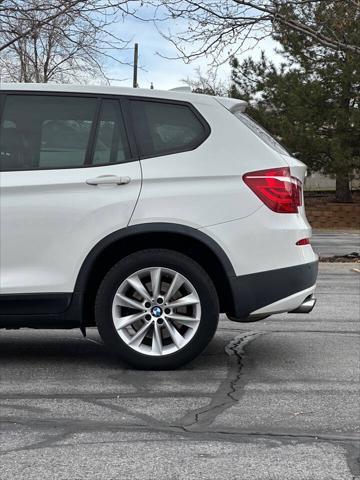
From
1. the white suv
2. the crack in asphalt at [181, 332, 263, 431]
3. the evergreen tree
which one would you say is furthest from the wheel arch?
the evergreen tree

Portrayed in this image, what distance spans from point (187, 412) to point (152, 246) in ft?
4.36

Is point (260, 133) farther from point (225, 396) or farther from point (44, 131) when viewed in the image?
point (225, 396)

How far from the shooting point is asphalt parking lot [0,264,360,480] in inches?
128

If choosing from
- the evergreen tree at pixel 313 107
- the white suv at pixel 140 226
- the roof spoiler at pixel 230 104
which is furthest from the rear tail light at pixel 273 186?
the evergreen tree at pixel 313 107

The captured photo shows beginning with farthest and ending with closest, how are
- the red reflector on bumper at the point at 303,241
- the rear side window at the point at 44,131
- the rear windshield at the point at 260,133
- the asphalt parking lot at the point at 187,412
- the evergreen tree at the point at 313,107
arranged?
1. the evergreen tree at the point at 313,107
2. the rear windshield at the point at 260,133
3. the red reflector on bumper at the point at 303,241
4. the rear side window at the point at 44,131
5. the asphalt parking lot at the point at 187,412

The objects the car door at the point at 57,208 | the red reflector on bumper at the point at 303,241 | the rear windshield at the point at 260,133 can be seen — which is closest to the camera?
the car door at the point at 57,208

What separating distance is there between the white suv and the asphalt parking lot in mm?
419

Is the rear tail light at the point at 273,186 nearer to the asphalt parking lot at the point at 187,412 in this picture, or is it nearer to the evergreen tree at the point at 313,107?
the asphalt parking lot at the point at 187,412

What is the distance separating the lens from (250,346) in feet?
19.8

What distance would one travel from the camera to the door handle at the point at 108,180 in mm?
4820

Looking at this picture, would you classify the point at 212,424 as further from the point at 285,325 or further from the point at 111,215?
the point at 285,325

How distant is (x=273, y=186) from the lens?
16.2ft

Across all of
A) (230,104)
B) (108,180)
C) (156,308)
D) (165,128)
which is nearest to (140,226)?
(108,180)

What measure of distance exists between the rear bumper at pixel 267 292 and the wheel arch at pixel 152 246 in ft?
0.28
